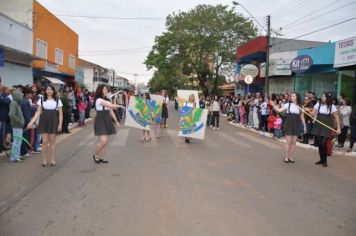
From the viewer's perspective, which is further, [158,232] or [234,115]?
[234,115]

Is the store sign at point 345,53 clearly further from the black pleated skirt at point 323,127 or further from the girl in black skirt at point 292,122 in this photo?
the girl in black skirt at point 292,122

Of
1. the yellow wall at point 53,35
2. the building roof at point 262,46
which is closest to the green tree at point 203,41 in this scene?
the building roof at point 262,46

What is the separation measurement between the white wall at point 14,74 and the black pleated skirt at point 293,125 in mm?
15908

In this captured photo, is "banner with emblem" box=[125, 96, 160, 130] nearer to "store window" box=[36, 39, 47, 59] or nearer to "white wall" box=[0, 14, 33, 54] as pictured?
"white wall" box=[0, 14, 33, 54]

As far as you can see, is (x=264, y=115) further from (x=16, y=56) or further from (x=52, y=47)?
(x=52, y=47)

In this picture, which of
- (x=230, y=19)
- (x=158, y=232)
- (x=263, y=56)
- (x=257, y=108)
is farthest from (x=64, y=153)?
(x=230, y=19)

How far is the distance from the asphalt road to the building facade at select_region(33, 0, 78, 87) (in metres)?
18.2

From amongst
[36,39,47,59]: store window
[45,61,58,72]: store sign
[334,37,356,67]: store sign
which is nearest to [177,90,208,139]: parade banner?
[334,37,356,67]: store sign

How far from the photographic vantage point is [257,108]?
21422 mm

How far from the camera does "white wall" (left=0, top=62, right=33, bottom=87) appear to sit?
74.0 feet

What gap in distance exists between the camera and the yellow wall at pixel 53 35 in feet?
101

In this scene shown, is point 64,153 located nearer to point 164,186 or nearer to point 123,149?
point 123,149

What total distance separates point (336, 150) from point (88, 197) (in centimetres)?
1018

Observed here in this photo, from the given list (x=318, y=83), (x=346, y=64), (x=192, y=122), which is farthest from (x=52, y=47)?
(x=192, y=122)
